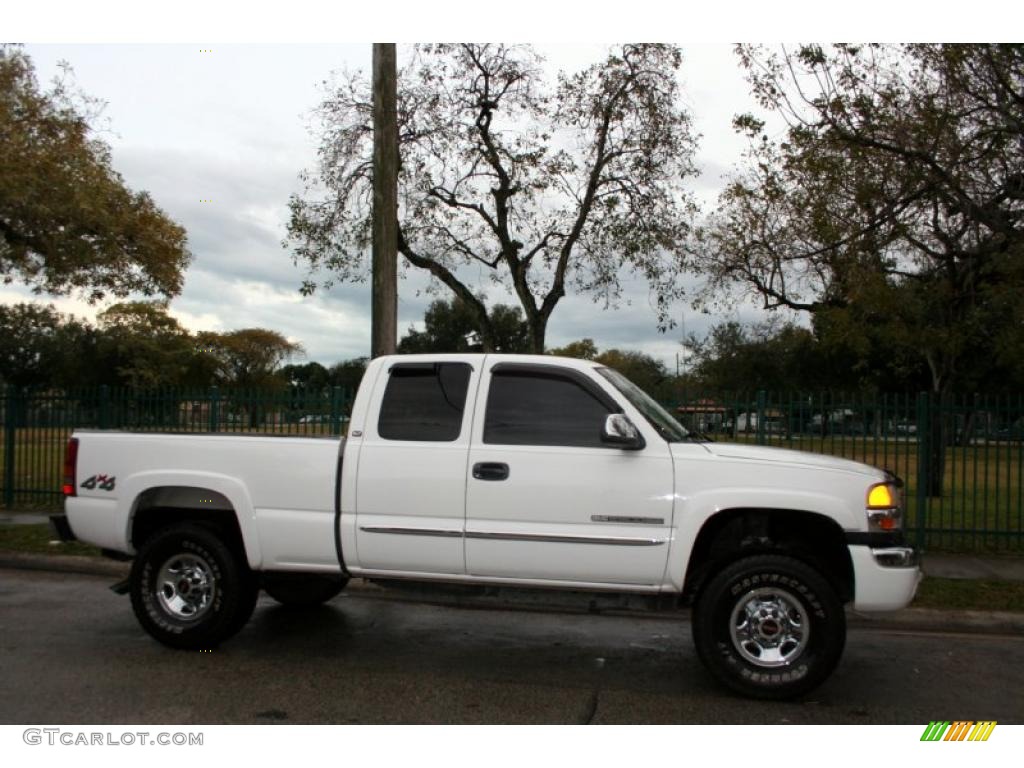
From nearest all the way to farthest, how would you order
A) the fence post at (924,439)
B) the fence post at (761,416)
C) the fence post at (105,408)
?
the fence post at (924,439) → the fence post at (761,416) → the fence post at (105,408)

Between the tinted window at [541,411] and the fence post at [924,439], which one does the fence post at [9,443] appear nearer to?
the tinted window at [541,411]

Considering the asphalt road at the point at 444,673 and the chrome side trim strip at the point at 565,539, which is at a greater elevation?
the chrome side trim strip at the point at 565,539

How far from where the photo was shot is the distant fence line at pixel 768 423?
10.9 metres

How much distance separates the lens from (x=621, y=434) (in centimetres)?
547

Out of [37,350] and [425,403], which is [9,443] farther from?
[37,350]

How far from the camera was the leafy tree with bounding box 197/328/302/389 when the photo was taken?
283 feet

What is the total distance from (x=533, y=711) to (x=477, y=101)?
41.3 ft

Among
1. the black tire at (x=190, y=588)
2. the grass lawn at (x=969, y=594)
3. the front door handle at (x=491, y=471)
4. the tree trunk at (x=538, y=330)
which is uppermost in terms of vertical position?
the tree trunk at (x=538, y=330)

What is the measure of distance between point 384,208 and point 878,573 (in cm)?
660

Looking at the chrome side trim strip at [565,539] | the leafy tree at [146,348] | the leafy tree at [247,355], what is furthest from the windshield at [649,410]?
the leafy tree at [247,355]

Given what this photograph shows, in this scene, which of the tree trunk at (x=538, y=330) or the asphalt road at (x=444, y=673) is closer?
the asphalt road at (x=444, y=673)

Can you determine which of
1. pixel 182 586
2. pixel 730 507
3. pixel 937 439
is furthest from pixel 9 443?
pixel 937 439

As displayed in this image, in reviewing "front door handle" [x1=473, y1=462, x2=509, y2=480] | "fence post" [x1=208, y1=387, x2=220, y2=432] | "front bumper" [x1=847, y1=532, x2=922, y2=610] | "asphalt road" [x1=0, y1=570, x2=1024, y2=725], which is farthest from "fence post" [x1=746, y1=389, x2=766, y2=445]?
"fence post" [x1=208, y1=387, x2=220, y2=432]

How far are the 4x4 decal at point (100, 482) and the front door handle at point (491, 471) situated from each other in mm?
2688
